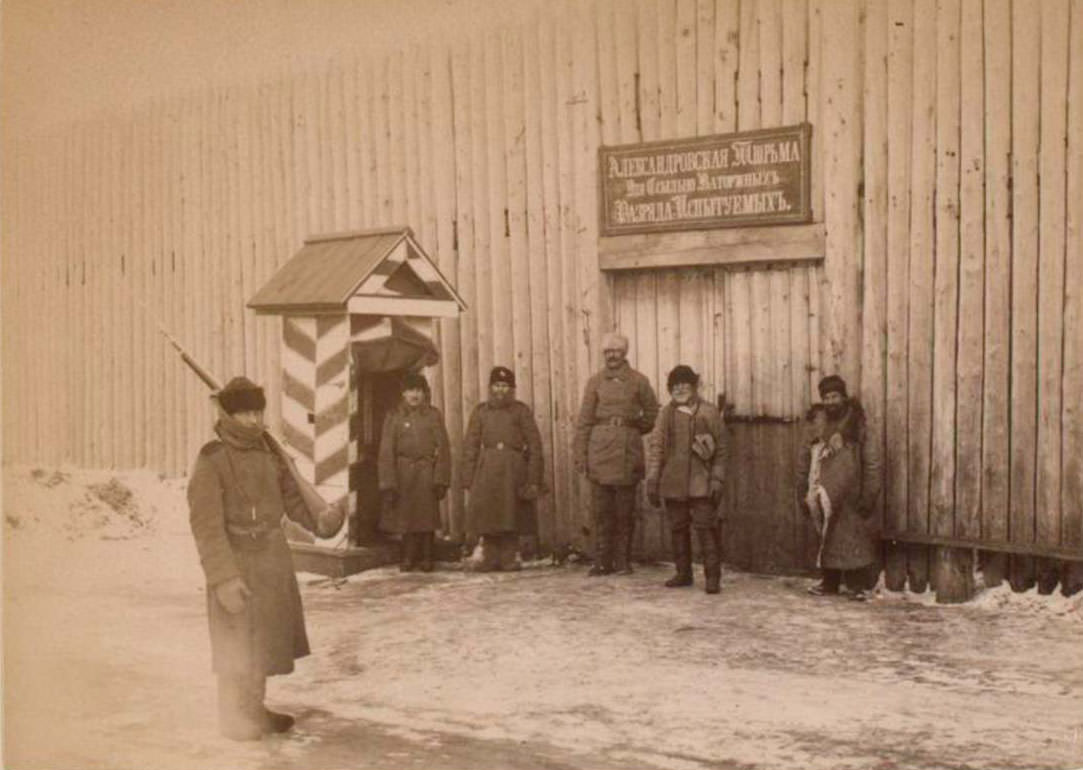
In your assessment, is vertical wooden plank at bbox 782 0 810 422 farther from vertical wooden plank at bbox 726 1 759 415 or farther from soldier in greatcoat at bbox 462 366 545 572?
soldier in greatcoat at bbox 462 366 545 572

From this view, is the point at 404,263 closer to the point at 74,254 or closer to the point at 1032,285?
the point at 74,254

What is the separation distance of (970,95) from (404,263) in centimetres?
414

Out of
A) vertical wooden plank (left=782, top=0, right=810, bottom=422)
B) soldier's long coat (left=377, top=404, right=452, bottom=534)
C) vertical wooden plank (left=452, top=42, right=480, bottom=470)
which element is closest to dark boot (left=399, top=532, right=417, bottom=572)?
soldier's long coat (left=377, top=404, right=452, bottom=534)

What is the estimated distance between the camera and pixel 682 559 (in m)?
9.78

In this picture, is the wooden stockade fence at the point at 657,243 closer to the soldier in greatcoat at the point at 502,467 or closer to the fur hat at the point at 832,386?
the fur hat at the point at 832,386

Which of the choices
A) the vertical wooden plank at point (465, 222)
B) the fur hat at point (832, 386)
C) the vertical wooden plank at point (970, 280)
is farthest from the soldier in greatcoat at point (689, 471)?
the vertical wooden plank at point (465, 222)

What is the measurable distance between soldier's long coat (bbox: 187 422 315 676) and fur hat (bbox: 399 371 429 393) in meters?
4.27

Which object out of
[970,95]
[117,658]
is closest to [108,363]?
[117,658]

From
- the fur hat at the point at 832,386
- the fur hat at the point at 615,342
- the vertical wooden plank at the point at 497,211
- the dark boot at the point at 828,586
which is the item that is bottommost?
the dark boot at the point at 828,586

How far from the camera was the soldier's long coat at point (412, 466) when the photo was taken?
1054 centimetres

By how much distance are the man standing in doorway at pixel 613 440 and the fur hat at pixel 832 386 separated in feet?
4.53

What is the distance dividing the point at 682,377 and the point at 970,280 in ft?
6.46

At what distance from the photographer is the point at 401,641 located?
820 centimetres

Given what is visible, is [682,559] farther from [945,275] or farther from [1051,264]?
[1051,264]
